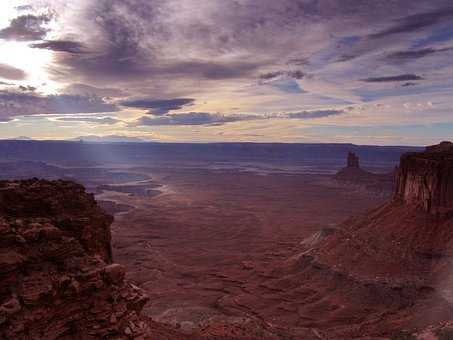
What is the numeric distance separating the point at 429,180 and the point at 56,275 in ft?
132

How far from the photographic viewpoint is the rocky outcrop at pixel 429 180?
1693 inches

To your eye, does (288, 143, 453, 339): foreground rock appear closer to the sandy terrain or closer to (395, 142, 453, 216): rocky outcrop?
(395, 142, 453, 216): rocky outcrop

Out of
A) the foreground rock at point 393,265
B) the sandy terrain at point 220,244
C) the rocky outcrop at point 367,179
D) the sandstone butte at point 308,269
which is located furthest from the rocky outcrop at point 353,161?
the foreground rock at point 393,265

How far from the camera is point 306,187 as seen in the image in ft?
546

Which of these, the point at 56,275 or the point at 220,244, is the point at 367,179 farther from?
the point at 56,275

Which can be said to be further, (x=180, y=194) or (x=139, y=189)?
(x=139, y=189)

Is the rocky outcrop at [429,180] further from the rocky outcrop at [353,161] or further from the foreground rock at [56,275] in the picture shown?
the rocky outcrop at [353,161]

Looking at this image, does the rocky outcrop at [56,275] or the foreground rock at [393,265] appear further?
the foreground rock at [393,265]

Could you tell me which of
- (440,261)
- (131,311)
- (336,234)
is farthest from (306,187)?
(131,311)

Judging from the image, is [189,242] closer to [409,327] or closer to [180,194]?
[409,327]

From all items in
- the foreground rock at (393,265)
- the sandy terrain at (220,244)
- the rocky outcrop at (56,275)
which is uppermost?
the rocky outcrop at (56,275)

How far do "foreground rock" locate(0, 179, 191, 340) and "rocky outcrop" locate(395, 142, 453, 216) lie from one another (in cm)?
3644

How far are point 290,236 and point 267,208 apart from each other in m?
40.0

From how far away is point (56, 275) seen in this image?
14859 millimetres
